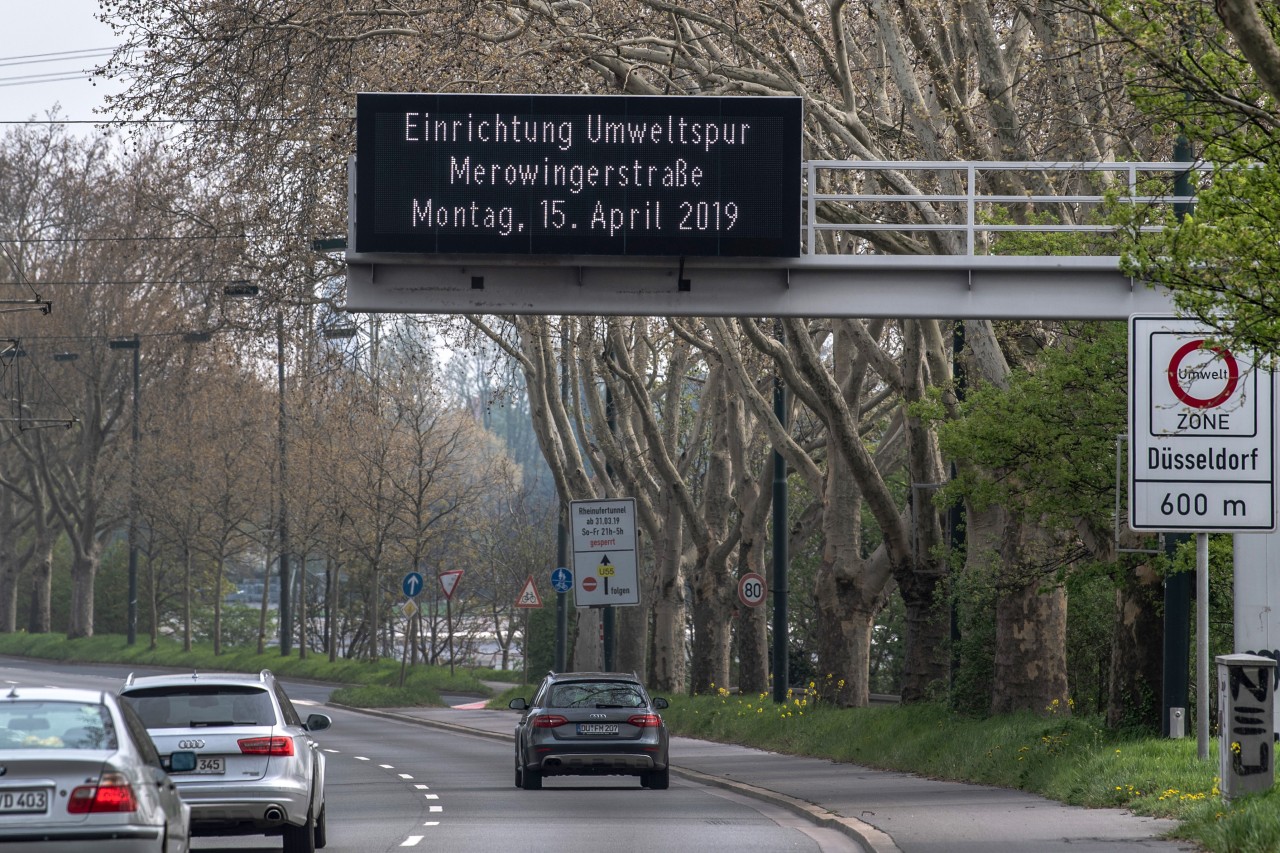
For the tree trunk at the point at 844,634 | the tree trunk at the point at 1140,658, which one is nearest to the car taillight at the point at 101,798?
the tree trunk at the point at 1140,658

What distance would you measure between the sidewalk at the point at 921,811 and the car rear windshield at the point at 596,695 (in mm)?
1583

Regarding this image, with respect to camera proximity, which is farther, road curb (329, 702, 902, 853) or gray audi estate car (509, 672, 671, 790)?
gray audi estate car (509, 672, 671, 790)

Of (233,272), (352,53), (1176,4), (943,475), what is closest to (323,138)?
(352,53)

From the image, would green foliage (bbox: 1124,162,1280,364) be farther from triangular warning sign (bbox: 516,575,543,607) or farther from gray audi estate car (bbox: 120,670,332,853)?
triangular warning sign (bbox: 516,575,543,607)

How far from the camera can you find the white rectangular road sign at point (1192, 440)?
14781 millimetres

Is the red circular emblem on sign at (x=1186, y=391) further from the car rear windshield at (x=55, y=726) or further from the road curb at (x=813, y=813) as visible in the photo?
the car rear windshield at (x=55, y=726)

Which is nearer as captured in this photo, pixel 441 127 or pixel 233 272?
pixel 441 127

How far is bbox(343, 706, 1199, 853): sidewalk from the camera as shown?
14.0 meters

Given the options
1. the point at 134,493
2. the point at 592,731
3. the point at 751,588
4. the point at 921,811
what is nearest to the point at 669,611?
the point at 751,588

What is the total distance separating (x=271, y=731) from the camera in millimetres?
14133

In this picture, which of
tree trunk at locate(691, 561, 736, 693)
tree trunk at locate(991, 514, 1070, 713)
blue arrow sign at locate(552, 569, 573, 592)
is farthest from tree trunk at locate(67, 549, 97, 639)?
tree trunk at locate(991, 514, 1070, 713)

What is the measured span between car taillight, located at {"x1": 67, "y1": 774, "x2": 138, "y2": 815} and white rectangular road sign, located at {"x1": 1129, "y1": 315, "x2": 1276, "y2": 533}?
7834 mm

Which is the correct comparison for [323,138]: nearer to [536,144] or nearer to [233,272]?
[233,272]

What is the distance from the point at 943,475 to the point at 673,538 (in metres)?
12.7
